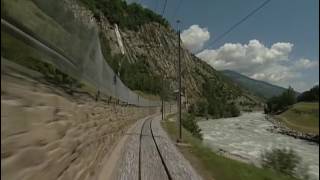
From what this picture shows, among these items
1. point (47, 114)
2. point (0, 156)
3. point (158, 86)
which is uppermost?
point (158, 86)

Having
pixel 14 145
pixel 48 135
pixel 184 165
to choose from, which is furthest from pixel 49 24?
pixel 184 165

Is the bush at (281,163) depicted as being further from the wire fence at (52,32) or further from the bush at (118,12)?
the bush at (118,12)

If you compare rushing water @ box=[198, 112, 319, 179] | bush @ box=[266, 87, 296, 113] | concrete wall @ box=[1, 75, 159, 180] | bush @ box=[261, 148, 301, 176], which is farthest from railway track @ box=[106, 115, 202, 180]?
rushing water @ box=[198, 112, 319, 179]

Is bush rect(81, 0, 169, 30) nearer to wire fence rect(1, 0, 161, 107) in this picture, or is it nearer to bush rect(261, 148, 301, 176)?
bush rect(261, 148, 301, 176)

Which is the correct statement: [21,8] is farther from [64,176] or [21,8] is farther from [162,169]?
[162,169]

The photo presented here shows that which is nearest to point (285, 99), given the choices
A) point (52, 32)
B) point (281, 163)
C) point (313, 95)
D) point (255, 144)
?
point (255, 144)

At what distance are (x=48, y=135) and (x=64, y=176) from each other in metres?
1.52

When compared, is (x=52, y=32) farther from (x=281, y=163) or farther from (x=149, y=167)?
(x=281, y=163)

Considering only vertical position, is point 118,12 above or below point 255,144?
above

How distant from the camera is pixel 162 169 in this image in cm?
1409

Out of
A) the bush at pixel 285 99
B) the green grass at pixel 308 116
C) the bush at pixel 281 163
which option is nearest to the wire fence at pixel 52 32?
the green grass at pixel 308 116

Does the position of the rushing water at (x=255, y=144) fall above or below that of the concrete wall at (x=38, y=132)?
below

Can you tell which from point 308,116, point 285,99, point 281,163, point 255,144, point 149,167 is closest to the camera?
point 308,116

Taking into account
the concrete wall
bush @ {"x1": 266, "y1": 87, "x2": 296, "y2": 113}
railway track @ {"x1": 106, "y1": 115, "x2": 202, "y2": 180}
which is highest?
bush @ {"x1": 266, "y1": 87, "x2": 296, "y2": 113}
